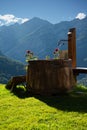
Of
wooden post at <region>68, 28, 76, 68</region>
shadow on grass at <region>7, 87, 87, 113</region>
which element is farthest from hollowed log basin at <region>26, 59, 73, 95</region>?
wooden post at <region>68, 28, 76, 68</region>

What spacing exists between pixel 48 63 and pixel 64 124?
449cm

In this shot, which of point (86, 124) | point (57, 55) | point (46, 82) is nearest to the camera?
point (86, 124)

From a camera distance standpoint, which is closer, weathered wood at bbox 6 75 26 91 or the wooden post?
weathered wood at bbox 6 75 26 91

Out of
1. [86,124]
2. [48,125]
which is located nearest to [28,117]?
[48,125]

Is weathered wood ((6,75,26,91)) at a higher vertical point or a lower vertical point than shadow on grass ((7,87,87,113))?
higher

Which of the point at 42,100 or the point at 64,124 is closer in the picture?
the point at 64,124

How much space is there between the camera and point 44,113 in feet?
27.9

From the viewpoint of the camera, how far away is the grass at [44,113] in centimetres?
724

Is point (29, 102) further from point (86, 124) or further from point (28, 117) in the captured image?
point (86, 124)

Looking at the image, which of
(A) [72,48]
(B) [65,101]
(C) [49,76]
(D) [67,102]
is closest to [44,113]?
(D) [67,102]

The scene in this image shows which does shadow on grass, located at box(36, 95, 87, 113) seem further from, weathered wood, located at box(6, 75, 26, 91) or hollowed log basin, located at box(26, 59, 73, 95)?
weathered wood, located at box(6, 75, 26, 91)

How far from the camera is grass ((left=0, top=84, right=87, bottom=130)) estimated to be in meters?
7.24

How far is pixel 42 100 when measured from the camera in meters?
10.8

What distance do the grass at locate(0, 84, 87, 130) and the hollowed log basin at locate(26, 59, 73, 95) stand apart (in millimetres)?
309
